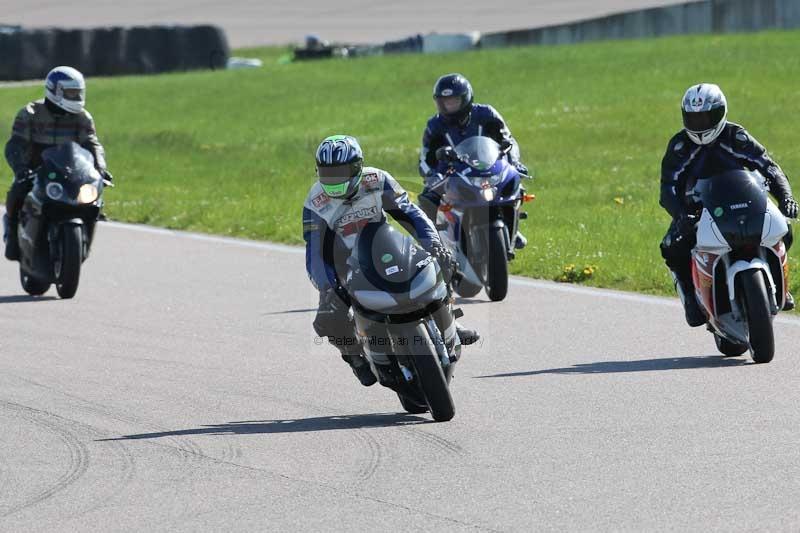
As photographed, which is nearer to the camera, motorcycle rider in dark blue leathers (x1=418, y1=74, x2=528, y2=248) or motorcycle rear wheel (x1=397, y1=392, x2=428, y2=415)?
motorcycle rear wheel (x1=397, y1=392, x2=428, y2=415)

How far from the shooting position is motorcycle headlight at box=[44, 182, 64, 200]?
43.0ft

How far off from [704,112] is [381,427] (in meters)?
2.96

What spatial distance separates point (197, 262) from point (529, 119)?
589 inches

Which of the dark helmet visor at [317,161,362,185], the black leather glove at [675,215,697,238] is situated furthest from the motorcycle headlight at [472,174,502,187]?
the dark helmet visor at [317,161,362,185]

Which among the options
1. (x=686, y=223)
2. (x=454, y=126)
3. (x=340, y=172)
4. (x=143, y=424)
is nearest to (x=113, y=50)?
(x=454, y=126)

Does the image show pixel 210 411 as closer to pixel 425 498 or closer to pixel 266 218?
pixel 425 498

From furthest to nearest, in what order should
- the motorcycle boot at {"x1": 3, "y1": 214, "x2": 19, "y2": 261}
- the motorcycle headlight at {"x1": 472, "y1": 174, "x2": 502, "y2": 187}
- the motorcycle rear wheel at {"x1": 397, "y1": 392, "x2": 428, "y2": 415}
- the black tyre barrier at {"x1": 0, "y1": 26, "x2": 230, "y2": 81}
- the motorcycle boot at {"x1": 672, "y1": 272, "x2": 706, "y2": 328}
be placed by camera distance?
the black tyre barrier at {"x1": 0, "y1": 26, "x2": 230, "y2": 81}
the motorcycle boot at {"x1": 3, "y1": 214, "x2": 19, "y2": 261}
the motorcycle headlight at {"x1": 472, "y1": 174, "x2": 502, "y2": 187}
the motorcycle boot at {"x1": 672, "y1": 272, "x2": 706, "y2": 328}
the motorcycle rear wheel at {"x1": 397, "y1": 392, "x2": 428, "y2": 415}

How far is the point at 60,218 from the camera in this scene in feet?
43.4

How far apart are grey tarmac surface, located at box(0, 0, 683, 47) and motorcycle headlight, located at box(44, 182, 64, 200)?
1453 inches

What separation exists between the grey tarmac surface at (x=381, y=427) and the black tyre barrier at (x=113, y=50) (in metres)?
29.9

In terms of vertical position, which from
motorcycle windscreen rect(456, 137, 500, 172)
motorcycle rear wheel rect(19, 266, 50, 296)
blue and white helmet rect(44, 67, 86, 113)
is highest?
blue and white helmet rect(44, 67, 86, 113)

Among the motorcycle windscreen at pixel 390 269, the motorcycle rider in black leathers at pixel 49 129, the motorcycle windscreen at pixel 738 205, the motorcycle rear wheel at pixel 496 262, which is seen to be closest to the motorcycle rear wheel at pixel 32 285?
the motorcycle rider in black leathers at pixel 49 129

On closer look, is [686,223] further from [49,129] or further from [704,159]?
[49,129]

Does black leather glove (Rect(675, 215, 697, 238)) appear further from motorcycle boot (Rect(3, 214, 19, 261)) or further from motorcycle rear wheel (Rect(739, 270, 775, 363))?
motorcycle boot (Rect(3, 214, 19, 261))
